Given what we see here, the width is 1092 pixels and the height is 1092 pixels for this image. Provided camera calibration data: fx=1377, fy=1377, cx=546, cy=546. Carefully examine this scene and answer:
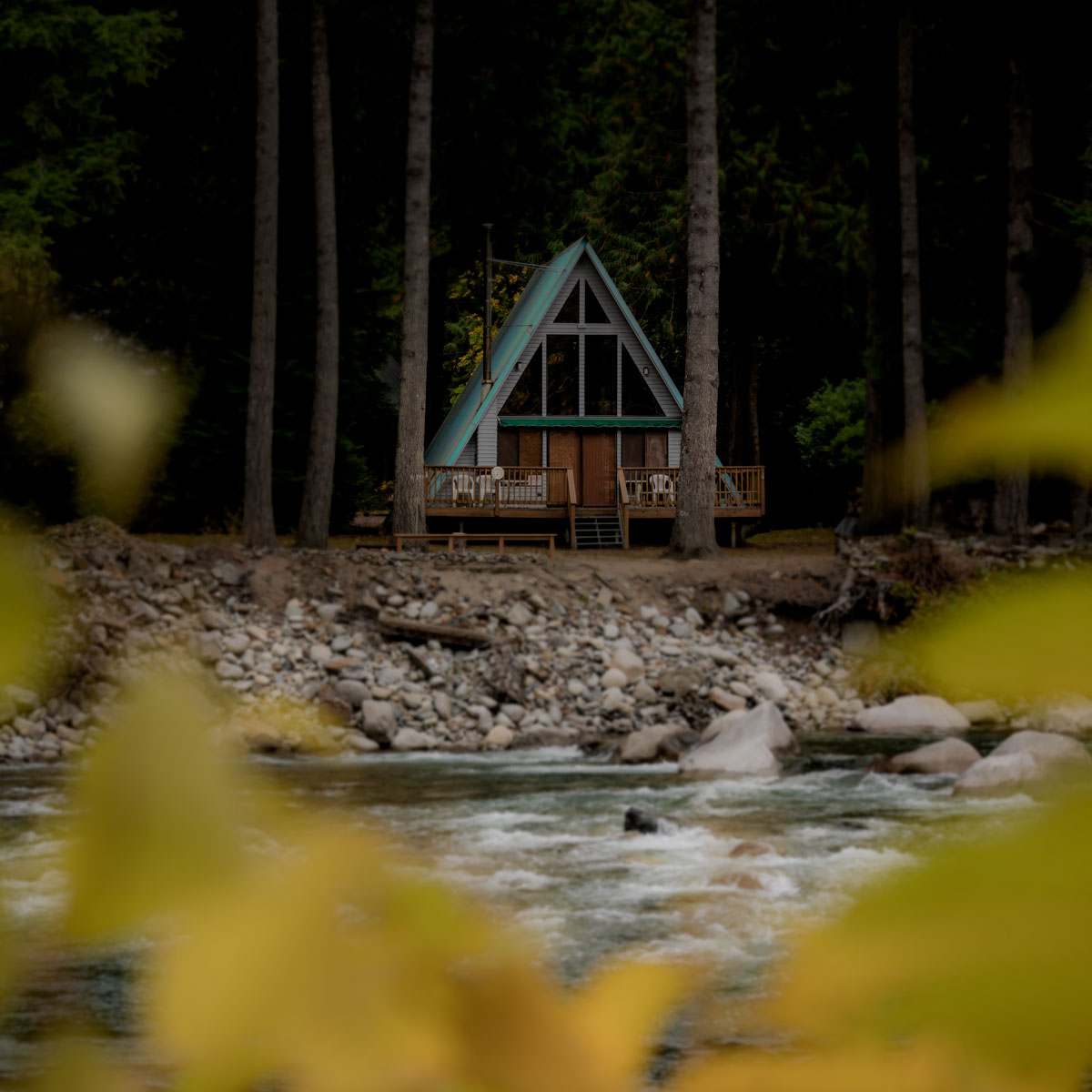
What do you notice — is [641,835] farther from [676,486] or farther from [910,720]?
[676,486]

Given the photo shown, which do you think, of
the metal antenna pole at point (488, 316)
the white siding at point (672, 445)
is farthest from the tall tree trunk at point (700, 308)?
the white siding at point (672, 445)

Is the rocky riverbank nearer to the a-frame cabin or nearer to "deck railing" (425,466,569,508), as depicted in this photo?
"deck railing" (425,466,569,508)

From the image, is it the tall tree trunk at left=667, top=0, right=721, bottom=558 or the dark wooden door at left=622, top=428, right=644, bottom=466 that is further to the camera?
the dark wooden door at left=622, top=428, right=644, bottom=466

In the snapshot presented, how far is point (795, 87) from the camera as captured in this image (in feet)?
79.3

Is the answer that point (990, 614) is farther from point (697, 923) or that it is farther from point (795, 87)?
point (795, 87)

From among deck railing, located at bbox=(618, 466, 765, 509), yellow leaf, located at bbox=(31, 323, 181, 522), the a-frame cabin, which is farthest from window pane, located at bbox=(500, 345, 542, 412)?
yellow leaf, located at bbox=(31, 323, 181, 522)

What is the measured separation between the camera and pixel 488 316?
27.6 meters

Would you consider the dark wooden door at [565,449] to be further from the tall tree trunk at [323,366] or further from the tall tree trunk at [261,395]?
the tall tree trunk at [261,395]

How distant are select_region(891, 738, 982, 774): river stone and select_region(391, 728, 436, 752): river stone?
16.0ft

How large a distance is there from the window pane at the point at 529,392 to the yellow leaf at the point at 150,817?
28.6m

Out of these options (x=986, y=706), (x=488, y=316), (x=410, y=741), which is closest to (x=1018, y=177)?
(x=986, y=706)

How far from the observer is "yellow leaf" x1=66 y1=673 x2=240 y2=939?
430 mm

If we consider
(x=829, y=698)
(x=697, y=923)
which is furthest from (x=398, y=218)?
(x=697, y=923)

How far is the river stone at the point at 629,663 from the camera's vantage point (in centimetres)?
1659
